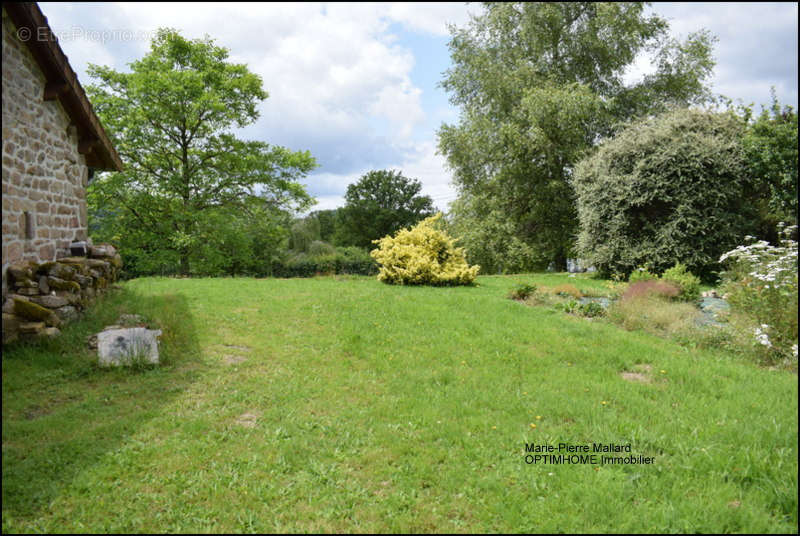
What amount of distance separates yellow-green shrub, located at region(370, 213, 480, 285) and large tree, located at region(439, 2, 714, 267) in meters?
6.55

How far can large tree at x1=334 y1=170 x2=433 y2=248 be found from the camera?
49.7 metres

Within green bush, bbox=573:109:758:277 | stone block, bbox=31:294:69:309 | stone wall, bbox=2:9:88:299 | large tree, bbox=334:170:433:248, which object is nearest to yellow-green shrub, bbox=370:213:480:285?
green bush, bbox=573:109:758:277

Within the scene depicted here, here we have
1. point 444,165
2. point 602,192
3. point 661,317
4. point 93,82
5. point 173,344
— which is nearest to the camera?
point 173,344

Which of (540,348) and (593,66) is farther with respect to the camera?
(593,66)

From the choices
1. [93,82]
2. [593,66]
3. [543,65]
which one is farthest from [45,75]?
[593,66]

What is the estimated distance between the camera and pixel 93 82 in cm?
1866

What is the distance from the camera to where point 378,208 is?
165 feet

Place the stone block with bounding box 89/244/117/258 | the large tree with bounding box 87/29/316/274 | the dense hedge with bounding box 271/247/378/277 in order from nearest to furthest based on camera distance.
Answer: the stone block with bounding box 89/244/117/258 → the large tree with bounding box 87/29/316/274 → the dense hedge with bounding box 271/247/378/277

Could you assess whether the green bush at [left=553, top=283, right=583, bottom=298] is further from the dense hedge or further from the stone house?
the dense hedge

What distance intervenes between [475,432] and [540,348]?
2.75 m

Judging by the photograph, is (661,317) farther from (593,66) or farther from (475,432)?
(593,66)

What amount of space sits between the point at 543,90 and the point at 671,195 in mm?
6953

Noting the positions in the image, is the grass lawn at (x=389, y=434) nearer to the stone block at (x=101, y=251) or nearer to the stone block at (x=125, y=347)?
the stone block at (x=125, y=347)

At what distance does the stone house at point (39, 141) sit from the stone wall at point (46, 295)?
211 millimetres
